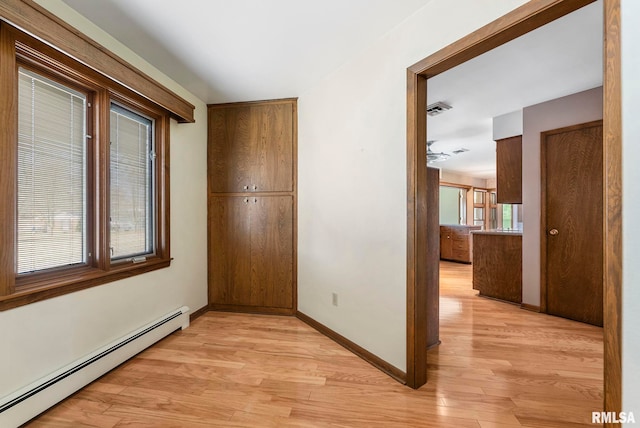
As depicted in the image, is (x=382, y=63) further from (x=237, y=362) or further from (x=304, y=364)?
(x=237, y=362)

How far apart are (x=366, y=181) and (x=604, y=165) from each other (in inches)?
52.9

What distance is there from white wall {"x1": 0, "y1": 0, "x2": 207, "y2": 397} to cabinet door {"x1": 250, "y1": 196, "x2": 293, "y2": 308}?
609 mm

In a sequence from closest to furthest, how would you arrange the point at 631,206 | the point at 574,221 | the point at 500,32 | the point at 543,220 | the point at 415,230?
1. the point at 631,206
2. the point at 500,32
3. the point at 415,230
4. the point at 574,221
5. the point at 543,220

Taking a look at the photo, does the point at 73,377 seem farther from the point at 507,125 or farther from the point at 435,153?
the point at 435,153

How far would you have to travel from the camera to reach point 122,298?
2.09 metres

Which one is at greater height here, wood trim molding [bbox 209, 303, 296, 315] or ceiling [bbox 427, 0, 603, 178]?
ceiling [bbox 427, 0, 603, 178]

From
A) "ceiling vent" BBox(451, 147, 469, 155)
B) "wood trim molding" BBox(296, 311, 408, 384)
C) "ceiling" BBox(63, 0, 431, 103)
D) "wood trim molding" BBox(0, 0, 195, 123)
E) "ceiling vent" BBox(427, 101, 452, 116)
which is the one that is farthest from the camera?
"ceiling vent" BBox(451, 147, 469, 155)

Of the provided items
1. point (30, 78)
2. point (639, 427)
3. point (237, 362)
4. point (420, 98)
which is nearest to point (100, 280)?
point (237, 362)

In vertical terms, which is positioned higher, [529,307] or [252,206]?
[252,206]

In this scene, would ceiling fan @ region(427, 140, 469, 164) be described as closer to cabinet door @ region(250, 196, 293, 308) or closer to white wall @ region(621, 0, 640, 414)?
cabinet door @ region(250, 196, 293, 308)

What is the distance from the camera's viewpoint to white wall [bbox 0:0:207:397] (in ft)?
4.83

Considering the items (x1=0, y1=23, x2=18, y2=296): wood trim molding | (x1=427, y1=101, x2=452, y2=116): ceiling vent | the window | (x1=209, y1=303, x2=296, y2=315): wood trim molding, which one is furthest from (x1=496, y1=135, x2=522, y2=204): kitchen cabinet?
(x1=0, y1=23, x2=18, y2=296): wood trim molding

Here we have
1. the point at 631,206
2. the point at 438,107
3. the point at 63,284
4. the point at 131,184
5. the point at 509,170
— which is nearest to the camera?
the point at 631,206

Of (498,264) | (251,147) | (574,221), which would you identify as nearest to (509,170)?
(574,221)
